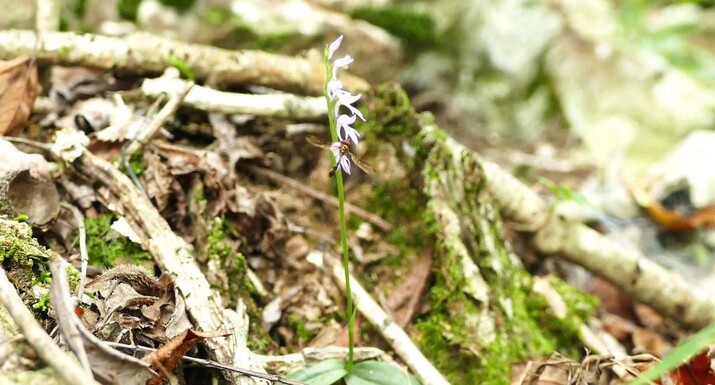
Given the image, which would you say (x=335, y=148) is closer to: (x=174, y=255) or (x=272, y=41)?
(x=174, y=255)

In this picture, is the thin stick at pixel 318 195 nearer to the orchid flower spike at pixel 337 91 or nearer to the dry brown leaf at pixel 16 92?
the dry brown leaf at pixel 16 92

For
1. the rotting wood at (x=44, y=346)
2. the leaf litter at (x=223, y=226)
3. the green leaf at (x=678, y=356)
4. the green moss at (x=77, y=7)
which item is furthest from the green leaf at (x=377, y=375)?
the green moss at (x=77, y=7)

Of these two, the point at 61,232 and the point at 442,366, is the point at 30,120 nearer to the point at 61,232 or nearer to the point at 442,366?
the point at 61,232

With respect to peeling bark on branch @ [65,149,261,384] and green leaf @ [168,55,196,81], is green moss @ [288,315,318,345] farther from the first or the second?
green leaf @ [168,55,196,81]

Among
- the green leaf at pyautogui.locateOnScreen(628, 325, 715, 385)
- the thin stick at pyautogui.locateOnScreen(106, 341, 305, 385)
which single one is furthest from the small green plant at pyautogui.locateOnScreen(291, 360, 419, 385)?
the green leaf at pyautogui.locateOnScreen(628, 325, 715, 385)

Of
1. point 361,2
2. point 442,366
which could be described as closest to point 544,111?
point 361,2

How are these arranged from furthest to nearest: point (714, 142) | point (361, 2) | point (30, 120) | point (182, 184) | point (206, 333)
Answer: point (361, 2) → point (714, 142) → point (30, 120) → point (182, 184) → point (206, 333)

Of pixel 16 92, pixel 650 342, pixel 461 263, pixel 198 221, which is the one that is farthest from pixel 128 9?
pixel 650 342
